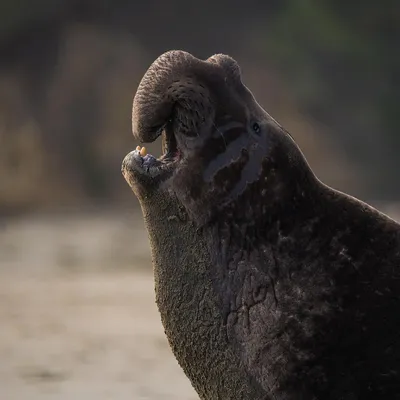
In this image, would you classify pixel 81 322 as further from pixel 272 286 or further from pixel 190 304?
pixel 272 286

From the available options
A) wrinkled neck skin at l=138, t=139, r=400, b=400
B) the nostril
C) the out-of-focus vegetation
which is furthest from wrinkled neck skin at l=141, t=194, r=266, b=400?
the out-of-focus vegetation

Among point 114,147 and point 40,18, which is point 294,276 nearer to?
point 114,147

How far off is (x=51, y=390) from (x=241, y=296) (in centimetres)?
329

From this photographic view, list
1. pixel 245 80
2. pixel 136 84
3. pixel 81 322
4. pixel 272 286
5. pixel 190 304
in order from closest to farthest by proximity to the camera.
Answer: pixel 272 286 < pixel 190 304 < pixel 81 322 < pixel 136 84 < pixel 245 80

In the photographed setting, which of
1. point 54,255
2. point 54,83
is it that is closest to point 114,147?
point 54,83

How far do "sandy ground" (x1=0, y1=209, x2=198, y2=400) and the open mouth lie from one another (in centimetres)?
286

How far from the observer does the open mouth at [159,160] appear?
354 centimetres

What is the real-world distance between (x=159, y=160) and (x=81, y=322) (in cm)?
596

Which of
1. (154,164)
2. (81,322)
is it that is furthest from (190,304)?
(81,322)

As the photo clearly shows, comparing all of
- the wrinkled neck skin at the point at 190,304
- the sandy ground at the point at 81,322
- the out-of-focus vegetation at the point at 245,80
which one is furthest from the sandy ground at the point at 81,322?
the out-of-focus vegetation at the point at 245,80

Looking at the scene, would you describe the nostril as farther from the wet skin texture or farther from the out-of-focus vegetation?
the out-of-focus vegetation

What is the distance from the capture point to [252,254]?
3434 millimetres

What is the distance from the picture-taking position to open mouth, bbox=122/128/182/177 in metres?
3.54

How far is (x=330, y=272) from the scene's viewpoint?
333 cm
